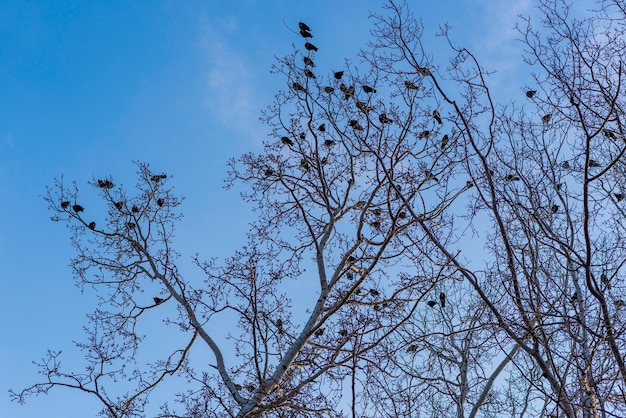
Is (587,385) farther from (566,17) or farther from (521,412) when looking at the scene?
(521,412)

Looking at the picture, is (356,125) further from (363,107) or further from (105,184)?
(105,184)

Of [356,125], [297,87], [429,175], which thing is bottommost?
[429,175]

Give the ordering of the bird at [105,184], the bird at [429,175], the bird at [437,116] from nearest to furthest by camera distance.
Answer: the bird at [437,116] → the bird at [429,175] → the bird at [105,184]

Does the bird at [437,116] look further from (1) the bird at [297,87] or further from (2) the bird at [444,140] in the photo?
(1) the bird at [297,87]

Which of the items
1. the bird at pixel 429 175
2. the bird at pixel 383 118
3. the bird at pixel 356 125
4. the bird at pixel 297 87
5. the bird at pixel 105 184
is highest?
the bird at pixel 297 87

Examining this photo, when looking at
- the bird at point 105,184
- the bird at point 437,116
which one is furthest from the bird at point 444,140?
the bird at point 105,184

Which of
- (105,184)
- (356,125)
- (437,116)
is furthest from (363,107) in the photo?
(105,184)

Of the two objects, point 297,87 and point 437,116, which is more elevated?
point 297,87

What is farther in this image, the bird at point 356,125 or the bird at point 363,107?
the bird at point 356,125

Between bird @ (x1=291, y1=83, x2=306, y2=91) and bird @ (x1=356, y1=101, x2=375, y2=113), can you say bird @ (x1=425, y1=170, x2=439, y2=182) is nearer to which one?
bird @ (x1=356, y1=101, x2=375, y2=113)

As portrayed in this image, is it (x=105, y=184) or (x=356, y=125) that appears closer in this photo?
(x=356, y=125)

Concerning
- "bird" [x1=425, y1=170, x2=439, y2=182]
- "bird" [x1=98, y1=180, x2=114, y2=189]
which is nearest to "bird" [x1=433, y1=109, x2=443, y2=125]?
"bird" [x1=425, y1=170, x2=439, y2=182]

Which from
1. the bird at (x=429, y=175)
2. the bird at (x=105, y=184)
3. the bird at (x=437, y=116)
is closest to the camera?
the bird at (x=437, y=116)

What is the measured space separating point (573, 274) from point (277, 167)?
366cm
